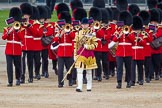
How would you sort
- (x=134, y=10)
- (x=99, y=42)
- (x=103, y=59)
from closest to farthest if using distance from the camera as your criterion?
(x=99, y=42)
(x=103, y=59)
(x=134, y=10)

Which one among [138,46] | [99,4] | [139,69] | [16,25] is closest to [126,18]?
[138,46]

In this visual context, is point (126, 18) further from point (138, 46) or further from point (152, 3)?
point (152, 3)

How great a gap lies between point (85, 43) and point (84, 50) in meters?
0.16

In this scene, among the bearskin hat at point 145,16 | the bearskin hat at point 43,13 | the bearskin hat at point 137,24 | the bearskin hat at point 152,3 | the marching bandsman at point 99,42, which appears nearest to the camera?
the bearskin hat at point 137,24

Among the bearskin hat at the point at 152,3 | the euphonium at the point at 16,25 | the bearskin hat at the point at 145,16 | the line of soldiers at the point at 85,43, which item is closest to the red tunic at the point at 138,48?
the line of soldiers at the point at 85,43

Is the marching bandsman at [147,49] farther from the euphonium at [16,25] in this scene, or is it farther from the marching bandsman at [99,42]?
the euphonium at [16,25]

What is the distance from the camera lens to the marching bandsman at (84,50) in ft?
63.8

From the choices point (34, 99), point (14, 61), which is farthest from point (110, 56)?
point (34, 99)

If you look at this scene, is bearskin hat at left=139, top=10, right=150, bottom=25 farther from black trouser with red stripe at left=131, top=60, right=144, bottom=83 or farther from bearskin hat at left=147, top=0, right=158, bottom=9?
bearskin hat at left=147, top=0, right=158, bottom=9

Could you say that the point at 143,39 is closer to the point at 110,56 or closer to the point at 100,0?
the point at 110,56

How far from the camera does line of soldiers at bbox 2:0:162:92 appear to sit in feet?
64.4

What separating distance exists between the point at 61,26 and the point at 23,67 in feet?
5.62

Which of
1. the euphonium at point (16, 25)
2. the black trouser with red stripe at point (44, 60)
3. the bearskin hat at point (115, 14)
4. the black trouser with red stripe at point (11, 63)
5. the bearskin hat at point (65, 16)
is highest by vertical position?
the bearskin hat at point (65, 16)

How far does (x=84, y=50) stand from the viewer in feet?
64.1
